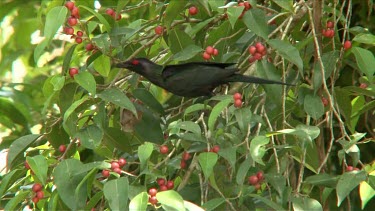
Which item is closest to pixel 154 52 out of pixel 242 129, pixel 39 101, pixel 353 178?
pixel 242 129

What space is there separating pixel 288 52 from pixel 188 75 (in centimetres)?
53

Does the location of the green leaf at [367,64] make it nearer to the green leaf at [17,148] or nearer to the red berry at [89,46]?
the red berry at [89,46]

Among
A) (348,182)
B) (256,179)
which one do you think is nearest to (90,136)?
(256,179)

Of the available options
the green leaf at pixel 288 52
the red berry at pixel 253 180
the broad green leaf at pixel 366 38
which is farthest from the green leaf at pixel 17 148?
the broad green leaf at pixel 366 38

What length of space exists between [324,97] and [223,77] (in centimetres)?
39

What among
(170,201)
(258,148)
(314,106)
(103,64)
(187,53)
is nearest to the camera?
(170,201)

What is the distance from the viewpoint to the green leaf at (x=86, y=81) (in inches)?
109

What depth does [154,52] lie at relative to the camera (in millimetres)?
3596

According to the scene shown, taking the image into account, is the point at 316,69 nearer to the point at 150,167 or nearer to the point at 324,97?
the point at 324,97

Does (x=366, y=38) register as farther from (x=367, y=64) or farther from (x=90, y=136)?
(x=90, y=136)

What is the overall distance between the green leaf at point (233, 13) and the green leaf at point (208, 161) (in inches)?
19.6

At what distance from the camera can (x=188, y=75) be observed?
10.5 feet

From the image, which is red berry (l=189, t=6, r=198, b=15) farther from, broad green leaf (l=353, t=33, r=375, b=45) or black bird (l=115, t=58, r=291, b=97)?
broad green leaf (l=353, t=33, r=375, b=45)

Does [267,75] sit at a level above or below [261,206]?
above
